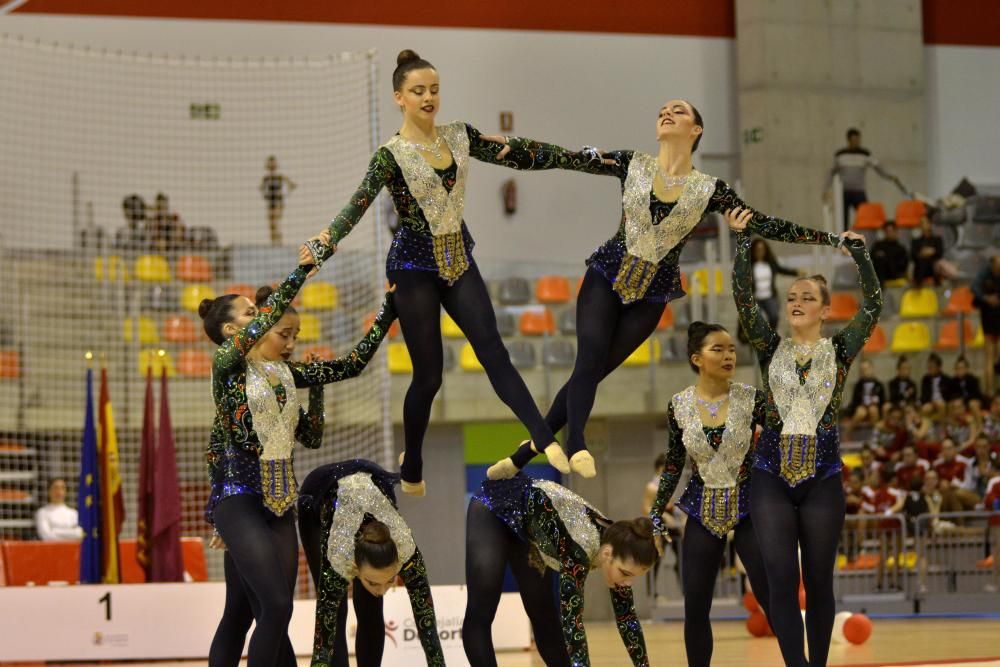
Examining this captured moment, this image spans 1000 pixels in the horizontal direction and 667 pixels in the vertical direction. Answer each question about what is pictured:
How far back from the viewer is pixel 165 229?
43.1 feet

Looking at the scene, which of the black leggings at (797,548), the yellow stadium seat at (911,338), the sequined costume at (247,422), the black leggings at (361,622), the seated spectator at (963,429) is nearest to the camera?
the sequined costume at (247,422)

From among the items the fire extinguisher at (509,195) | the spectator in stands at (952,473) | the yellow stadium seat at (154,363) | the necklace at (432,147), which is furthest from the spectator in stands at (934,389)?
the necklace at (432,147)

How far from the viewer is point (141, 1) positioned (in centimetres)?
1573

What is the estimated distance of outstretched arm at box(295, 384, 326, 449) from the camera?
18.4 ft

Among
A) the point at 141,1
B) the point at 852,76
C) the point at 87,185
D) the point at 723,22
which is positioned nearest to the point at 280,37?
the point at 141,1

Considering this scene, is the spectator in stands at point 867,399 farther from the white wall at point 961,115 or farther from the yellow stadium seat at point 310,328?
the yellow stadium seat at point 310,328

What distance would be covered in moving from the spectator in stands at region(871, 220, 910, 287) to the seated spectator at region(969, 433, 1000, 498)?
3017 millimetres

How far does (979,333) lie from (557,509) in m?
10.6

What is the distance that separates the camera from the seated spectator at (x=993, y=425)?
40.9ft

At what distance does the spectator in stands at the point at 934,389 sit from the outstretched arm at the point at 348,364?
9.11 meters

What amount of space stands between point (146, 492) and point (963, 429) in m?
7.48

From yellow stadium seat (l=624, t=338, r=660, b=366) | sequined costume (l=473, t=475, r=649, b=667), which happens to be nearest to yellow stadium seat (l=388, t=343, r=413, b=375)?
yellow stadium seat (l=624, t=338, r=660, b=366)

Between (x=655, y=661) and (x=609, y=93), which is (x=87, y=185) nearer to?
(x=609, y=93)

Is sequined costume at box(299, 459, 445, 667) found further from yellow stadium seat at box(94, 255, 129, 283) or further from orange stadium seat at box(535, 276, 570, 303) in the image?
orange stadium seat at box(535, 276, 570, 303)
